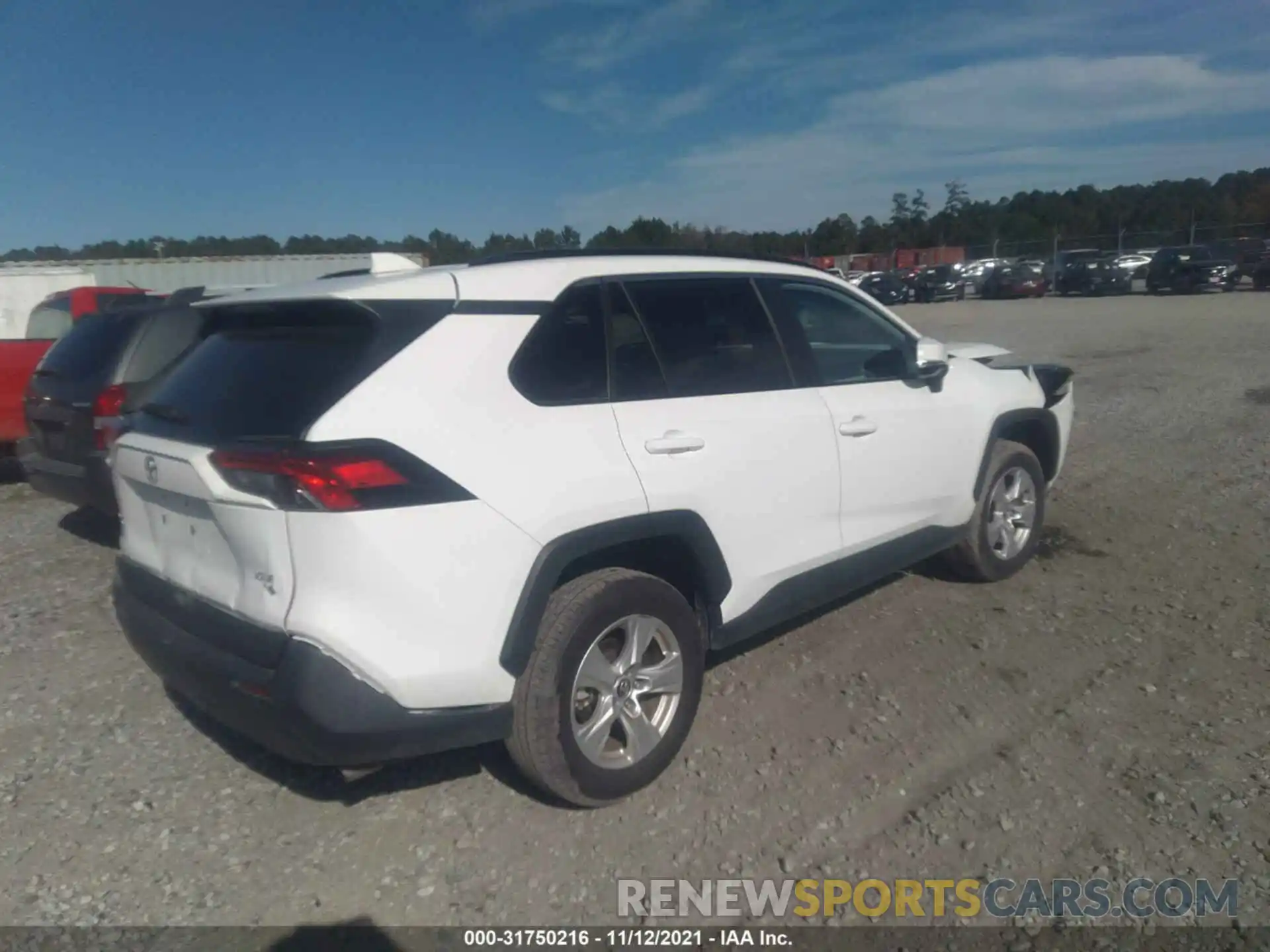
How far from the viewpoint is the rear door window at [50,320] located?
983 cm

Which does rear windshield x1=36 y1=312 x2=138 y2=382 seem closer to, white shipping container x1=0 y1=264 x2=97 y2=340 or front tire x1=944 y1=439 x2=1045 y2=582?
front tire x1=944 y1=439 x2=1045 y2=582

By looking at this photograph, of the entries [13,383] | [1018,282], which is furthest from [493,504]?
[1018,282]

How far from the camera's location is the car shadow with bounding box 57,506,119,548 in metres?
7.13

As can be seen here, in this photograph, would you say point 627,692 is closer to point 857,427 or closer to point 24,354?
point 857,427

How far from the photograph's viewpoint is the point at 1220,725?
3.86 metres

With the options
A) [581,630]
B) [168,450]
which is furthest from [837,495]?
[168,450]

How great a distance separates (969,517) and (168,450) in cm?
376

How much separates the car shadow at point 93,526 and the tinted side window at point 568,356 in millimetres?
4915

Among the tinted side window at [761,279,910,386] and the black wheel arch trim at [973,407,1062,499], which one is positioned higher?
the tinted side window at [761,279,910,386]

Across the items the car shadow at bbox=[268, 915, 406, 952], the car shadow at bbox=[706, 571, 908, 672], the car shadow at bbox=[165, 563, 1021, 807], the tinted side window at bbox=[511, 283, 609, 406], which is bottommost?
the car shadow at bbox=[706, 571, 908, 672]

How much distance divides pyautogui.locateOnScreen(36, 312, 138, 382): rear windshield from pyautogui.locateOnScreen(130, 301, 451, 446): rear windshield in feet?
12.1

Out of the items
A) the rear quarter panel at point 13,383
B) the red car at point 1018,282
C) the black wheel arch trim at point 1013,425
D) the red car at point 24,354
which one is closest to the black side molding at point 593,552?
the black wheel arch trim at point 1013,425

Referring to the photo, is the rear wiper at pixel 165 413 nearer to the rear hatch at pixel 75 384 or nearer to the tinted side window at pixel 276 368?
the tinted side window at pixel 276 368

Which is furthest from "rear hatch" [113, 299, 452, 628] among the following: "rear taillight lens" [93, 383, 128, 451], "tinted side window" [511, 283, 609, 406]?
"rear taillight lens" [93, 383, 128, 451]
